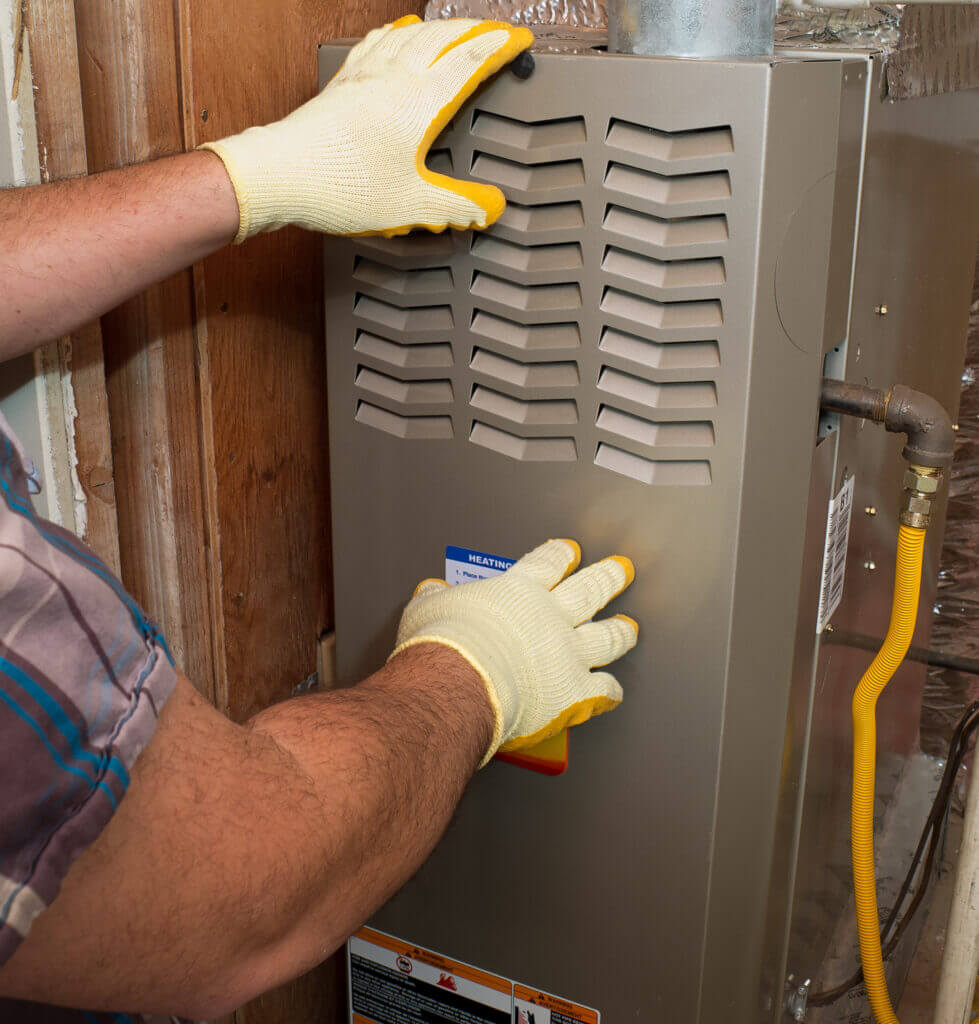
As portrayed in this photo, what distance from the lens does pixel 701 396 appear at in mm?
760

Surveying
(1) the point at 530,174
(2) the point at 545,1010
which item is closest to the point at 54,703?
(1) the point at 530,174

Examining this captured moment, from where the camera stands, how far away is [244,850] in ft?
1.86

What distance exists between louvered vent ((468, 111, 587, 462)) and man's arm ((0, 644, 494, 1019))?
230 mm

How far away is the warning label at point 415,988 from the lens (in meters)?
1.01

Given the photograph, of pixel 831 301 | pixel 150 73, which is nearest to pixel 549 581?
pixel 831 301

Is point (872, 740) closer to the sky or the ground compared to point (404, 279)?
closer to the ground

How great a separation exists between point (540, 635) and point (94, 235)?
431mm

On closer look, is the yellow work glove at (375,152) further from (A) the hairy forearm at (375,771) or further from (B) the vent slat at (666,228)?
(A) the hairy forearm at (375,771)

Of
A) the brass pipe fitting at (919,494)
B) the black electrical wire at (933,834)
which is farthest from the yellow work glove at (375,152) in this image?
the black electrical wire at (933,834)

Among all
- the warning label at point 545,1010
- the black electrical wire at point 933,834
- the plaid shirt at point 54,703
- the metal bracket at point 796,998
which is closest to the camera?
the plaid shirt at point 54,703

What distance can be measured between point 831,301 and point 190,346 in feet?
1.72

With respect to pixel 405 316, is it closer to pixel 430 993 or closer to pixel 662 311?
pixel 662 311

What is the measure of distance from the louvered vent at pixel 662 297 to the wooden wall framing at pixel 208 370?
35 centimetres

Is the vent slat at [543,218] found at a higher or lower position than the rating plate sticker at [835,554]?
Result: higher
